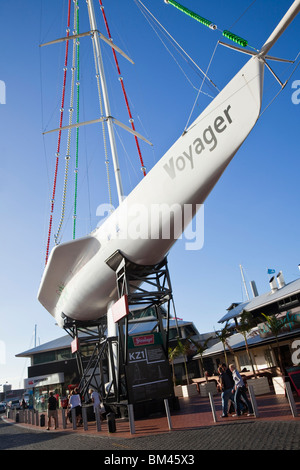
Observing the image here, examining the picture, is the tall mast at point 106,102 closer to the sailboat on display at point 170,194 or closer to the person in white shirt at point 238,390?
the sailboat on display at point 170,194

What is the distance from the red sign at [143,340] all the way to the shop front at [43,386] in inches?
1039

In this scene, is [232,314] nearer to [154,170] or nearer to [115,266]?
[115,266]

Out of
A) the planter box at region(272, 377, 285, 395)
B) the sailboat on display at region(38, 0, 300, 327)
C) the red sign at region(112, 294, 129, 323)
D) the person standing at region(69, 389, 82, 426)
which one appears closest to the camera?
the sailboat on display at region(38, 0, 300, 327)

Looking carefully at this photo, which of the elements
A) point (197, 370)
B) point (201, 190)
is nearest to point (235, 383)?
point (201, 190)

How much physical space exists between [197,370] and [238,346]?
14318 mm

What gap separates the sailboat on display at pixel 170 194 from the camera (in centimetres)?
816

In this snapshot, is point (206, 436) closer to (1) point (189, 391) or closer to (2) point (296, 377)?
(2) point (296, 377)

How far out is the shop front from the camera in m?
34.4

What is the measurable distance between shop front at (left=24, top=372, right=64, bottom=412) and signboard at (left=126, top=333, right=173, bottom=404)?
86.8ft

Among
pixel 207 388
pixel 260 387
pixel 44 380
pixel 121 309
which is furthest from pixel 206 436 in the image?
pixel 44 380

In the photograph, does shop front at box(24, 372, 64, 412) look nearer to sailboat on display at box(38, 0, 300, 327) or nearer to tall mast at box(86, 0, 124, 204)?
sailboat on display at box(38, 0, 300, 327)

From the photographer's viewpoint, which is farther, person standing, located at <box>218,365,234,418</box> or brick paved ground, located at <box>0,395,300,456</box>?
person standing, located at <box>218,365,234,418</box>

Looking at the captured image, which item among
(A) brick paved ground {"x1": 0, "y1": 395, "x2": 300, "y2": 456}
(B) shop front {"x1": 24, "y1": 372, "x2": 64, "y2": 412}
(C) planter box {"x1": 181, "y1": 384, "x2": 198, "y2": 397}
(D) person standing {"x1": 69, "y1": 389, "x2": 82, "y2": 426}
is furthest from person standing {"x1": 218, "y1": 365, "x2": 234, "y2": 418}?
(B) shop front {"x1": 24, "y1": 372, "x2": 64, "y2": 412}
